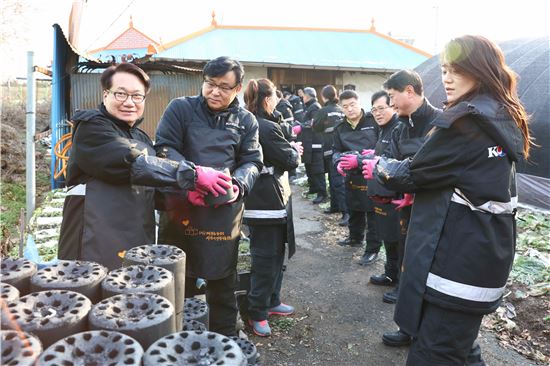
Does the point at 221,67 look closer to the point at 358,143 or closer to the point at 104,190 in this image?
the point at 104,190

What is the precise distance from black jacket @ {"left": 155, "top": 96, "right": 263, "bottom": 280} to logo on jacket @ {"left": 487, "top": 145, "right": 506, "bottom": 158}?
1.40 m

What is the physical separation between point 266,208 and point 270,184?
215 millimetres

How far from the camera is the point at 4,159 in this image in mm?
10859

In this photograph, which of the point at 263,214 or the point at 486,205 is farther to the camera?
the point at 263,214

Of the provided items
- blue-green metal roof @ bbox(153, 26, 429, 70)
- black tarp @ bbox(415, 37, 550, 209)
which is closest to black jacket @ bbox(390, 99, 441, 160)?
black tarp @ bbox(415, 37, 550, 209)

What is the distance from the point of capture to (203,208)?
278 cm

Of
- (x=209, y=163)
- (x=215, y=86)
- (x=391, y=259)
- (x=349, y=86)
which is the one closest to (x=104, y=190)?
(x=209, y=163)

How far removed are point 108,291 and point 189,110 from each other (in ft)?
5.31

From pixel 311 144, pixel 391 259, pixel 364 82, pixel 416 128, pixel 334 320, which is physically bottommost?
pixel 334 320

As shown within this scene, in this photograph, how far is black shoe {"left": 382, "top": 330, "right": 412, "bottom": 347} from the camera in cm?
389

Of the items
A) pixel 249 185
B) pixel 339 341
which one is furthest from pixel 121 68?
pixel 339 341

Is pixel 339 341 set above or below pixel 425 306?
below

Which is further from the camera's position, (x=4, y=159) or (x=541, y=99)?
(x=4, y=159)

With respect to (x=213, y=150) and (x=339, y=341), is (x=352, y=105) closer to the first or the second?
(x=339, y=341)
